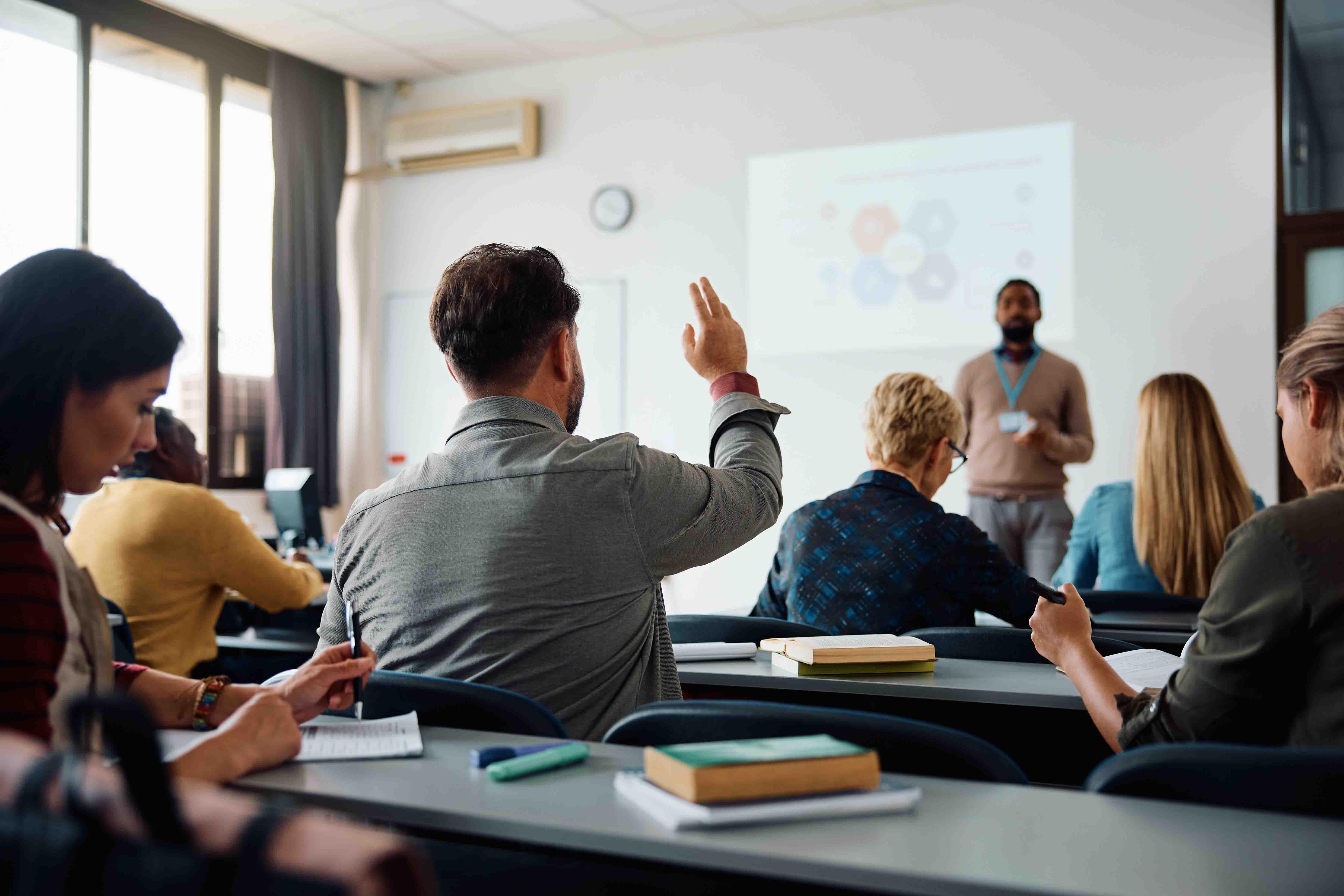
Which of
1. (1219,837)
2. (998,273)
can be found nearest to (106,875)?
(1219,837)

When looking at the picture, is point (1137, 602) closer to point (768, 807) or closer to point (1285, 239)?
point (768, 807)

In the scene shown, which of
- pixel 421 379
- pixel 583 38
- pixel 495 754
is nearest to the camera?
pixel 495 754

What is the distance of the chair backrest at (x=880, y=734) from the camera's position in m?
1.21

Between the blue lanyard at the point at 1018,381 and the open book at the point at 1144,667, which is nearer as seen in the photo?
the open book at the point at 1144,667

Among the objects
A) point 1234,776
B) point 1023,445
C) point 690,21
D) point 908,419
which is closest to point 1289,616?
point 1234,776

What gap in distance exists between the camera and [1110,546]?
329 cm

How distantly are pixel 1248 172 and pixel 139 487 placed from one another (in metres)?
4.45

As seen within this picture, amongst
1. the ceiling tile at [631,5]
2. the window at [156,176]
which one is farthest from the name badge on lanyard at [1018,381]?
the window at [156,176]

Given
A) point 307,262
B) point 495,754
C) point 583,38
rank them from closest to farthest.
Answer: point 495,754
point 583,38
point 307,262

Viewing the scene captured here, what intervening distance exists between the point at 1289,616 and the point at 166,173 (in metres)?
5.91

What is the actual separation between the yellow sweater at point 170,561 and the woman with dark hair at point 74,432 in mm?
1961

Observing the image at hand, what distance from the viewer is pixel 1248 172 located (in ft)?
16.2

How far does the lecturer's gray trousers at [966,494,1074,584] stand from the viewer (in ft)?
16.2

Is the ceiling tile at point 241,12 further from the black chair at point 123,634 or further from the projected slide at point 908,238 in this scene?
the black chair at point 123,634
